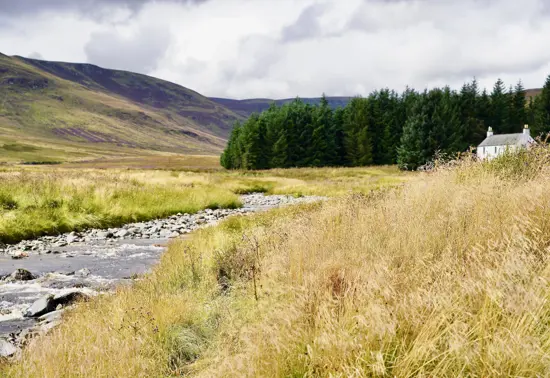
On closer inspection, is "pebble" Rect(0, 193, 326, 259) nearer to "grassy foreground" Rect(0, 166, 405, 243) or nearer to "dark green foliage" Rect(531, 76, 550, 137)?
"grassy foreground" Rect(0, 166, 405, 243)

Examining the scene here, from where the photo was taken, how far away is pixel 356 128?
7681 cm

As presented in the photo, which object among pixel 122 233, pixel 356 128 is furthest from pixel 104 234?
pixel 356 128

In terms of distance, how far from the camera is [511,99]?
8969cm

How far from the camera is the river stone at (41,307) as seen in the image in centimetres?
706

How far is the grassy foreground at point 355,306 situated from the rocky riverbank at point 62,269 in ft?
3.59

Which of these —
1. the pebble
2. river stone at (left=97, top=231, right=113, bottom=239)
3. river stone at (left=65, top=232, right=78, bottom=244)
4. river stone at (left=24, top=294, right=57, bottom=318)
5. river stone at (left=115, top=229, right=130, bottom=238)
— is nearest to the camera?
river stone at (left=24, top=294, right=57, bottom=318)

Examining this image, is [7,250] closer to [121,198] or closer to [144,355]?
[121,198]

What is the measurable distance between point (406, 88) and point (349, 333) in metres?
93.0

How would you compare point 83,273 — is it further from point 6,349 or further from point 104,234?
point 104,234

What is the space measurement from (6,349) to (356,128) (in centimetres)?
7472

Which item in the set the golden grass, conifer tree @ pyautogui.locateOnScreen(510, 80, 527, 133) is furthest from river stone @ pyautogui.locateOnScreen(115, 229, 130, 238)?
conifer tree @ pyautogui.locateOnScreen(510, 80, 527, 133)

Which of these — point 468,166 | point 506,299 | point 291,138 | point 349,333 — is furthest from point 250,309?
point 291,138

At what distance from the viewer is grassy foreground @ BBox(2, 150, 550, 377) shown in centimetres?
307

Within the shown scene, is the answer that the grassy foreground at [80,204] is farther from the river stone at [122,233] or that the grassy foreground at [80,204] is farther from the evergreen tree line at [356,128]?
the evergreen tree line at [356,128]
